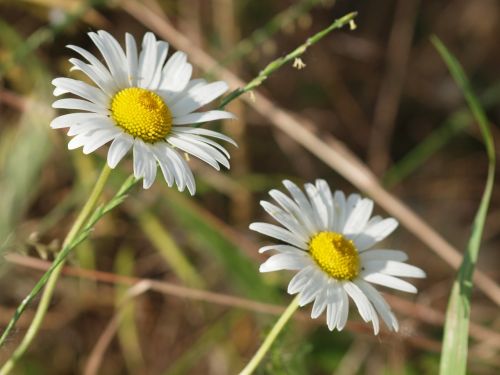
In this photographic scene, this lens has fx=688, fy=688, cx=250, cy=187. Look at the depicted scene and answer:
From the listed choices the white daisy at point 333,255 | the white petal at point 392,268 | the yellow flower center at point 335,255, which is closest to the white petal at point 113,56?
the white daisy at point 333,255

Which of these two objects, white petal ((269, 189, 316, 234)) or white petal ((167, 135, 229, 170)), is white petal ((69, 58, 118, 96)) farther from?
white petal ((269, 189, 316, 234))

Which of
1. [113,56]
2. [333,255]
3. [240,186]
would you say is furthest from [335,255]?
[240,186]

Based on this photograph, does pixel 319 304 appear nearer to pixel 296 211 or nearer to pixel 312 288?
pixel 312 288

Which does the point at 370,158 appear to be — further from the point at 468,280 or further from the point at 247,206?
the point at 468,280

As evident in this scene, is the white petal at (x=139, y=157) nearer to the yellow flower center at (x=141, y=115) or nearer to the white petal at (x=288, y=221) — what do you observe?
the yellow flower center at (x=141, y=115)

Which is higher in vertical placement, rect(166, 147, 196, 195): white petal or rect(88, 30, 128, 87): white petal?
rect(88, 30, 128, 87): white petal

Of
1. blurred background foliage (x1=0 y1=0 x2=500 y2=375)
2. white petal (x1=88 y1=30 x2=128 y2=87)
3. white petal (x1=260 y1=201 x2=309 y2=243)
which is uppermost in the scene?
blurred background foliage (x1=0 y1=0 x2=500 y2=375)

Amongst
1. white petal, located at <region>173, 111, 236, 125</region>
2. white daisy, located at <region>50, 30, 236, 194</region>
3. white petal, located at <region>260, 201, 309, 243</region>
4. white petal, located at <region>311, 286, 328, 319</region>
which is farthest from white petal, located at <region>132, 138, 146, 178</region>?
white petal, located at <region>311, 286, 328, 319</region>
